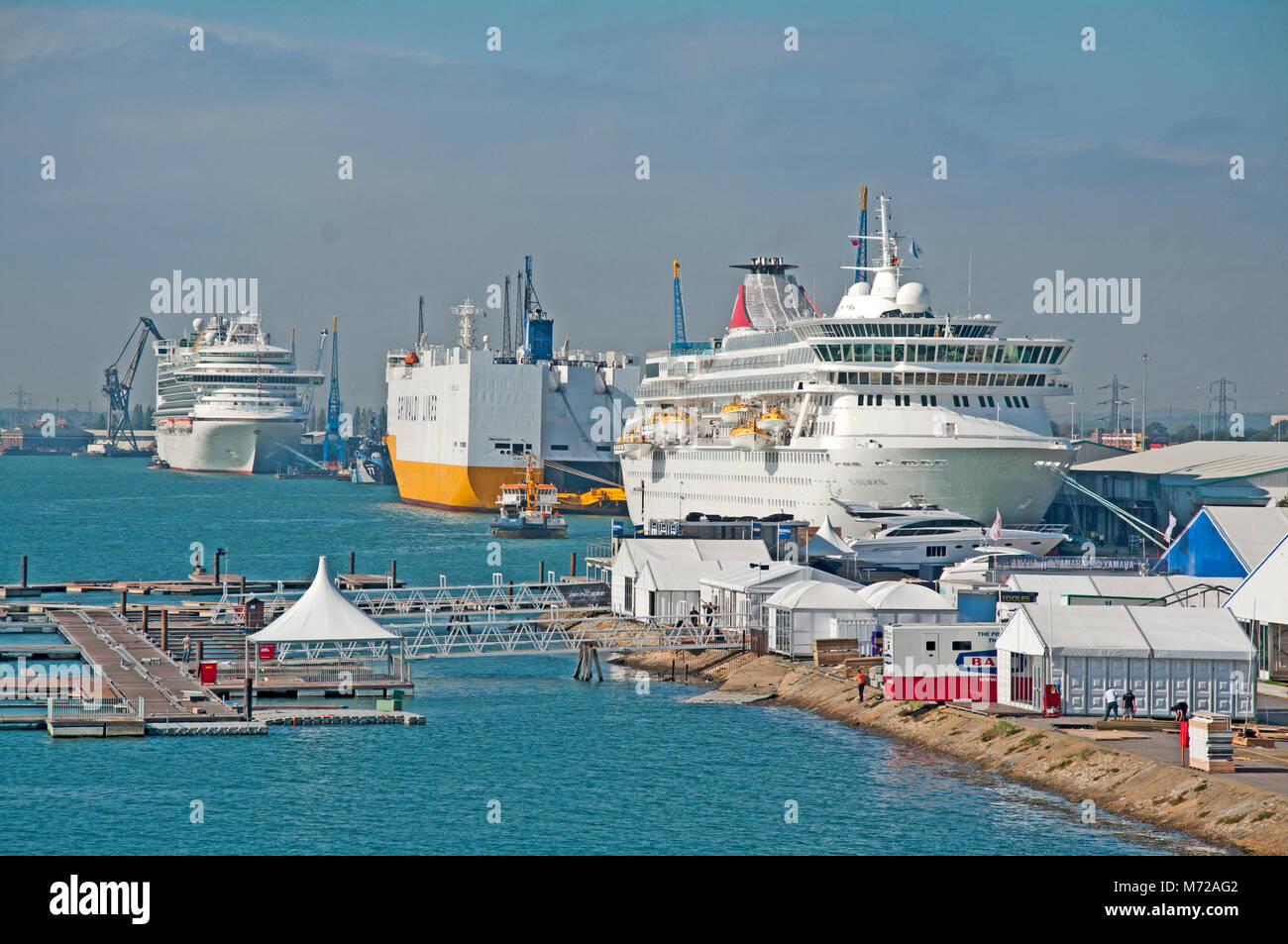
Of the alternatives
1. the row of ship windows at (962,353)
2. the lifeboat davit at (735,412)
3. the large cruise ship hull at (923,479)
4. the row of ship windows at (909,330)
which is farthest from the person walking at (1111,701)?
the lifeboat davit at (735,412)

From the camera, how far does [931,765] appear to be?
2908 centimetres

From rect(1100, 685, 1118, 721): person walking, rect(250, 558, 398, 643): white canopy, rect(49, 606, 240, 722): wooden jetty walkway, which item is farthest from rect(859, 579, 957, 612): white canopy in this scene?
rect(49, 606, 240, 722): wooden jetty walkway

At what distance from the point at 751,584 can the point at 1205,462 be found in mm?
37509

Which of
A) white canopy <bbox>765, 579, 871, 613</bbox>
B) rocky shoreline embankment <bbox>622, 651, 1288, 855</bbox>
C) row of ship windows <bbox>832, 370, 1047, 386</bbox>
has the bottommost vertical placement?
rocky shoreline embankment <bbox>622, 651, 1288, 855</bbox>

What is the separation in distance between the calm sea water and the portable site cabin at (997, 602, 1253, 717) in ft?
9.25

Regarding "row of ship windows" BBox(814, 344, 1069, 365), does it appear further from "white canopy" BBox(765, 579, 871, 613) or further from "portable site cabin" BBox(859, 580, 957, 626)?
"portable site cabin" BBox(859, 580, 957, 626)

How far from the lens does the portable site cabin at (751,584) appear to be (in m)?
42.2

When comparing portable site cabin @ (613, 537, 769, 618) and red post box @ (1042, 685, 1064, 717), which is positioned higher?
portable site cabin @ (613, 537, 769, 618)

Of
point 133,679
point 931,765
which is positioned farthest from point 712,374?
point 931,765

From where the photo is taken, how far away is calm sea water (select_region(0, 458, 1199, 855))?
2442 cm

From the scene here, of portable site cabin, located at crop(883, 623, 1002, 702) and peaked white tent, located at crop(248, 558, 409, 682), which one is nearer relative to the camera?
portable site cabin, located at crop(883, 623, 1002, 702)

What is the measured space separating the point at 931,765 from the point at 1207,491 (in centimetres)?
4071

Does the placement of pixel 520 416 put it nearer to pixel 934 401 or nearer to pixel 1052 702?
pixel 934 401
